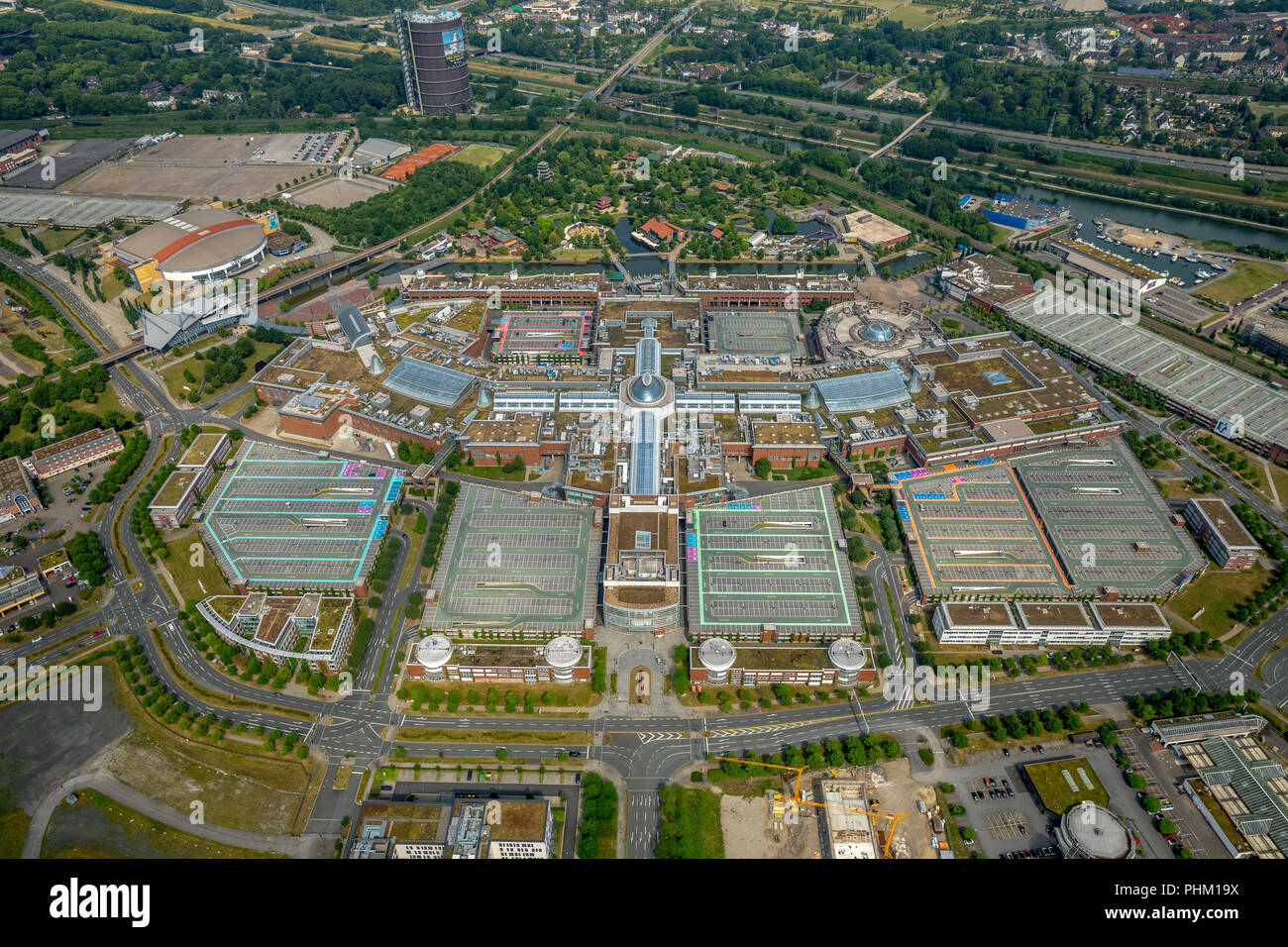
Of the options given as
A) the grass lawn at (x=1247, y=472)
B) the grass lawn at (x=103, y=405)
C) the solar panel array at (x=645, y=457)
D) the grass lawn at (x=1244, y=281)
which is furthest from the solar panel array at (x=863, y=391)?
the grass lawn at (x=103, y=405)

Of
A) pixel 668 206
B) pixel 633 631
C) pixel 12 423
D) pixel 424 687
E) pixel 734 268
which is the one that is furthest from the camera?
pixel 668 206

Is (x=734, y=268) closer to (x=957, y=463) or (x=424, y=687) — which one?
(x=957, y=463)

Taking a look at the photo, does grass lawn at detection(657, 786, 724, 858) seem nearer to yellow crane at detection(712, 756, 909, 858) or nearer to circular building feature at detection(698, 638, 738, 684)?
yellow crane at detection(712, 756, 909, 858)

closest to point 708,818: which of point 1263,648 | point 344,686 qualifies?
point 344,686

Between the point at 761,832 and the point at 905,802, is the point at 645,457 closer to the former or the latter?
the point at 761,832

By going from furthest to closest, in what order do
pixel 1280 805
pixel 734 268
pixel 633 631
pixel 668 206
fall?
pixel 668 206 < pixel 734 268 < pixel 633 631 < pixel 1280 805

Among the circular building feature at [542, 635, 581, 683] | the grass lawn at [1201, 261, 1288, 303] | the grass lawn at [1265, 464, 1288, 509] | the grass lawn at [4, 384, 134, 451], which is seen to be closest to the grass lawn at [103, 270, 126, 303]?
the grass lawn at [4, 384, 134, 451]
